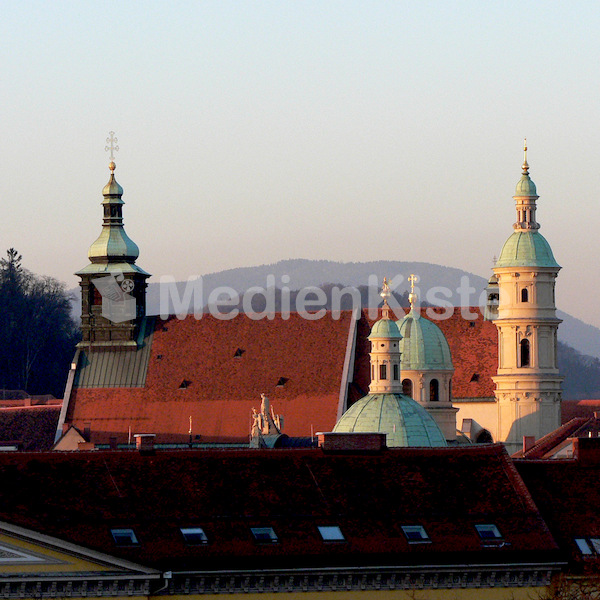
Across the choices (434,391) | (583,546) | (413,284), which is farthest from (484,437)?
(583,546)

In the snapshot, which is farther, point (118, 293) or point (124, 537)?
point (118, 293)

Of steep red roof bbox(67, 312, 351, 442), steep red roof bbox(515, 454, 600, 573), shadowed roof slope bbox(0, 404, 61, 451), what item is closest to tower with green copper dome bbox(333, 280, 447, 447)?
steep red roof bbox(67, 312, 351, 442)

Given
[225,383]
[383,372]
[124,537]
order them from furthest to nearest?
[225,383]
[383,372]
[124,537]

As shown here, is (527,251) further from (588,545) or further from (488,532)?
(488,532)

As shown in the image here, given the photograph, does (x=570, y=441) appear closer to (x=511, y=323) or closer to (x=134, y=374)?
(x=511, y=323)

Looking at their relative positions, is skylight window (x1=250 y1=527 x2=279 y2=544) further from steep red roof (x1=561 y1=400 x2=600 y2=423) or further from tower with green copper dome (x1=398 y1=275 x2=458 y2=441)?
steep red roof (x1=561 y1=400 x2=600 y2=423)

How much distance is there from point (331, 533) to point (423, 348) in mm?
54414

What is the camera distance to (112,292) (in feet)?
429

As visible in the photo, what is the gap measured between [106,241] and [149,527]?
2748 inches

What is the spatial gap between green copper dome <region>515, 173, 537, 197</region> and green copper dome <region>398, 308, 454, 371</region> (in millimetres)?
10952

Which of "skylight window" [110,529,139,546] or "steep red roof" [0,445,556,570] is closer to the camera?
"skylight window" [110,529,139,546]

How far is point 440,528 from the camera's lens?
210 ft

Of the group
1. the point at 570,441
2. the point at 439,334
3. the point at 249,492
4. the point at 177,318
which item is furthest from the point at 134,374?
the point at 249,492

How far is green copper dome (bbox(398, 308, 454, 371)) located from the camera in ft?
383
